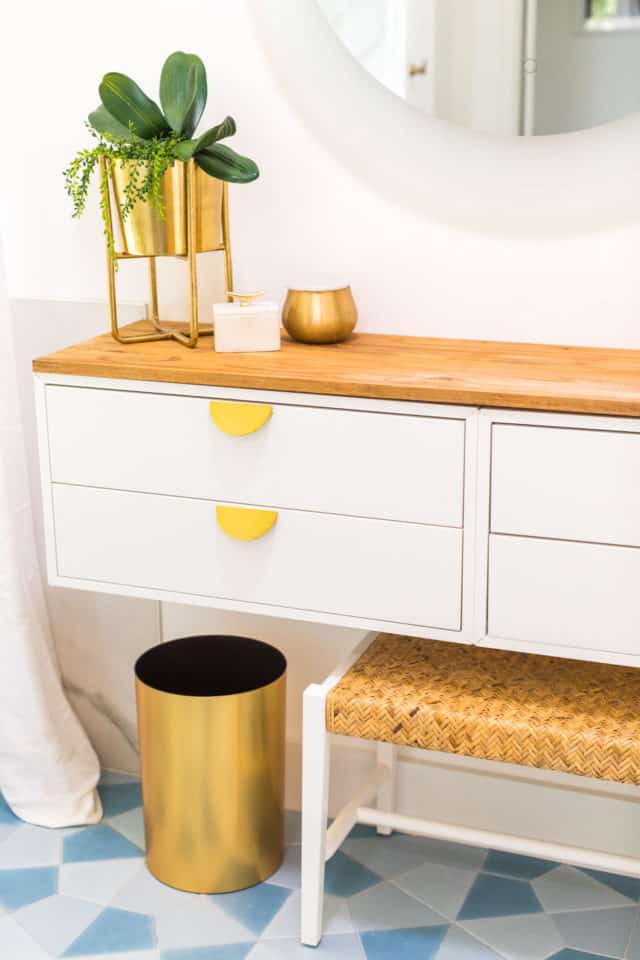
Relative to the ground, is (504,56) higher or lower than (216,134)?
higher

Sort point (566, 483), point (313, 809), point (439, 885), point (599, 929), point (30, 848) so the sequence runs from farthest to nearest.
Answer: point (30, 848)
point (439, 885)
point (599, 929)
point (313, 809)
point (566, 483)

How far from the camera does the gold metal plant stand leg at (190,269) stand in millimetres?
1808

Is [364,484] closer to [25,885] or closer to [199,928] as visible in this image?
[199,928]

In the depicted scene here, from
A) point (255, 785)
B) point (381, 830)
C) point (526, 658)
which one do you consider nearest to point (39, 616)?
point (255, 785)

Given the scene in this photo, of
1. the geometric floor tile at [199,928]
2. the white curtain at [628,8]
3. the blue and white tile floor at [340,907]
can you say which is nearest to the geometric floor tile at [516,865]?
the blue and white tile floor at [340,907]

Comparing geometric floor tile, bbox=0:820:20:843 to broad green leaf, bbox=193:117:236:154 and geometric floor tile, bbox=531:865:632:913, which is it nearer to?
geometric floor tile, bbox=531:865:632:913

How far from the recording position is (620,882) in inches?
79.6

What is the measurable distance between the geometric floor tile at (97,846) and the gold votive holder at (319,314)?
93 centimetres

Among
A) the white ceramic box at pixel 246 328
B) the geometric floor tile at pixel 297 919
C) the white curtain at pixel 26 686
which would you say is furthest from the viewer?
the white curtain at pixel 26 686

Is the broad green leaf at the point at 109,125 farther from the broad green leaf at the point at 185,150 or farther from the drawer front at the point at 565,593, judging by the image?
the drawer front at the point at 565,593

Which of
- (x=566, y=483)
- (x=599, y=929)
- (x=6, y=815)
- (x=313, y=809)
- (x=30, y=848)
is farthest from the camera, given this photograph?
(x=6, y=815)

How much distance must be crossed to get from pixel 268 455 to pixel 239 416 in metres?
0.07

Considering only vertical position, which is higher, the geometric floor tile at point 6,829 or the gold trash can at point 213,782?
the gold trash can at point 213,782

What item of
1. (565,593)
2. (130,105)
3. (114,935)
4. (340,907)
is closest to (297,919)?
(340,907)
